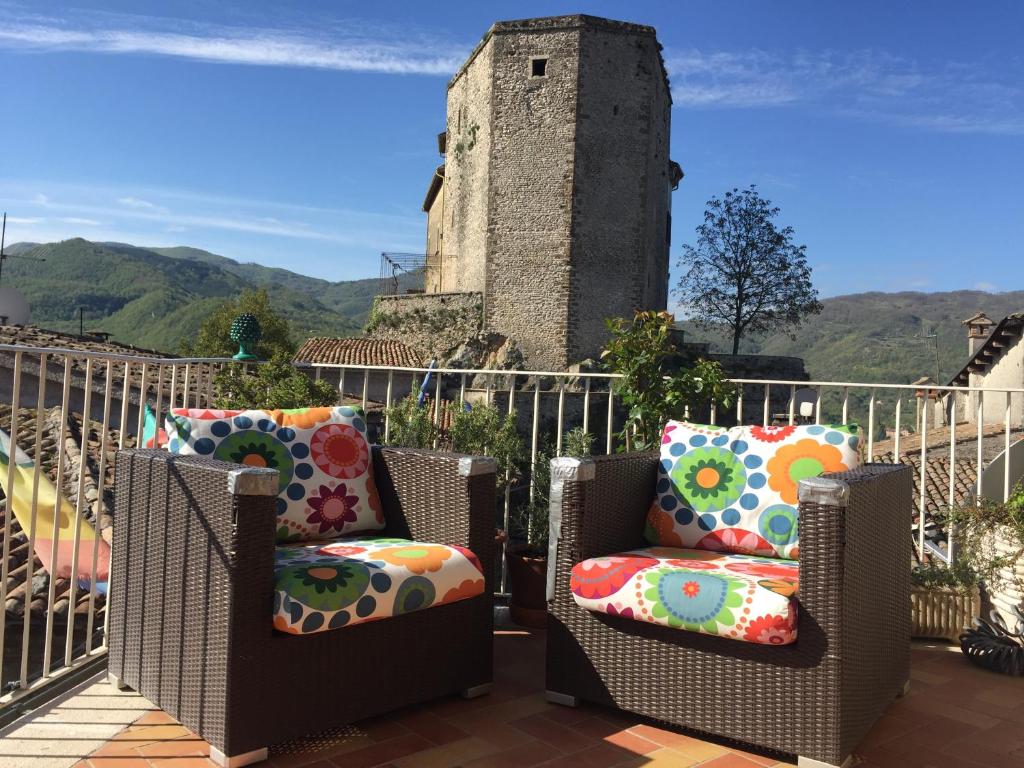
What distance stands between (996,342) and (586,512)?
1970 cm

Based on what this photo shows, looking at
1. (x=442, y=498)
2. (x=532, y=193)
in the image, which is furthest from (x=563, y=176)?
(x=442, y=498)

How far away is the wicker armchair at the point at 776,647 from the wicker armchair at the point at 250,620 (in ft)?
0.93

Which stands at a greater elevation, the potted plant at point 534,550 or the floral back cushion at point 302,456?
the floral back cushion at point 302,456

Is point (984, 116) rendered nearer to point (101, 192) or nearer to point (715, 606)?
point (101, 192)

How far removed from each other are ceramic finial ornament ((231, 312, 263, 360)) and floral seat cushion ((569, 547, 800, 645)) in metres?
2.25

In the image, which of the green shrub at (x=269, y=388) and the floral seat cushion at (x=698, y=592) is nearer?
the floral seat cushion at (x=698, y=592)

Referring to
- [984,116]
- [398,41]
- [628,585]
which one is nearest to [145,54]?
[398,41]

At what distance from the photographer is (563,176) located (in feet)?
68.1

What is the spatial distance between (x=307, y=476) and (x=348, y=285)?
3875 inches

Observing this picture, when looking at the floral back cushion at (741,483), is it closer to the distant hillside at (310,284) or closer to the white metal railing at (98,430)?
the white metal railing at (98,430)

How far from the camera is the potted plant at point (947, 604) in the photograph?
9.95ft

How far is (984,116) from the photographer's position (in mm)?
30969

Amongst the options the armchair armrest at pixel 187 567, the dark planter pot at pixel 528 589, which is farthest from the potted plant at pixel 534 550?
the armchair armrest at pixel 187 567

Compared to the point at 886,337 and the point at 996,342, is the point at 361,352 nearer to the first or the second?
the point at 996,342
